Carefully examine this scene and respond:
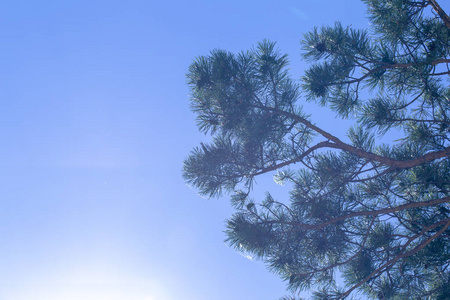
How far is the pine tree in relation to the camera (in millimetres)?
3002

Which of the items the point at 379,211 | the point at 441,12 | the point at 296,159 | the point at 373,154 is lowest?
the point at 379,211

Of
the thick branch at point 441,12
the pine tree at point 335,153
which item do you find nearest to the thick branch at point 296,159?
the pine tree at point 335,153

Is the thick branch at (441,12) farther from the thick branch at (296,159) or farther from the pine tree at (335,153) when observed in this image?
the thick branch at (296,159)

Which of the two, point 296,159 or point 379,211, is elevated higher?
point 296,159

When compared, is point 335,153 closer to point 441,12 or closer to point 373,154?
point 373,154

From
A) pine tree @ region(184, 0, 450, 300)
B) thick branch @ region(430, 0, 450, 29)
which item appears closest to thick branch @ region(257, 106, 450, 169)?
pine tree @ region(184, 0, 450, 300)

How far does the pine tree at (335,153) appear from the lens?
300 cm

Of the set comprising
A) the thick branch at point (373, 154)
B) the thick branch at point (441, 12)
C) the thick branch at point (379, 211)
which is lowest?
the thick branch at point (379, 211)

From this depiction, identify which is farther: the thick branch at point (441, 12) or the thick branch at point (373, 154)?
the thick branch at point (441, 12)

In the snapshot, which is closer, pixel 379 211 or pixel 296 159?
pixel 379 211

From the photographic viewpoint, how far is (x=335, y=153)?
316 centimetres

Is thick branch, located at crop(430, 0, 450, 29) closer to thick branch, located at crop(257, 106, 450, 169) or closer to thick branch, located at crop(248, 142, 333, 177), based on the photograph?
thick branch, located at crop(257, 106, 450, 169)

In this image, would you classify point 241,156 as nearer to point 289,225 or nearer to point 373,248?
point 289,225

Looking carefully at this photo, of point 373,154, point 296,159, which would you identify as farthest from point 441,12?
point 296,159
